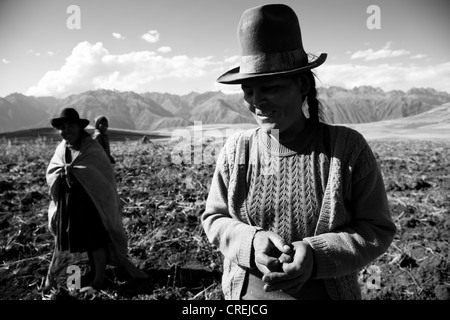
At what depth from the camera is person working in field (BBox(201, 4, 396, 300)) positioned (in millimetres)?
1215

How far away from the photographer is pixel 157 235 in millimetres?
4555

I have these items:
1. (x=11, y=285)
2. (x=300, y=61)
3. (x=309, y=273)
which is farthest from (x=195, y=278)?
(x=300, y=61)

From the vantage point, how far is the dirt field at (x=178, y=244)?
3.43 m

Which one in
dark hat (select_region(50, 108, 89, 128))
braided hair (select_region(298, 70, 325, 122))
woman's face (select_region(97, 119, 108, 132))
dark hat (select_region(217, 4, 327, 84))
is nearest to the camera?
dark hat (select_region(217, 4, 327, 84))

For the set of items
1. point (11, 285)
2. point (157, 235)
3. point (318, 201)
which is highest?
point (318, 201)

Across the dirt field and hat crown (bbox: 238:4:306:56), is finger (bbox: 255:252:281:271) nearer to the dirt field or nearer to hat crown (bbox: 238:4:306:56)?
hat crown (bbox: 238:4:306:56)

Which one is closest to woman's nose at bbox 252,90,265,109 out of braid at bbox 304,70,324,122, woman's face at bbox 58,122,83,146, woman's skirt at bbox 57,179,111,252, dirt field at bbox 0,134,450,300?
braid at bbox 304,70,324,122

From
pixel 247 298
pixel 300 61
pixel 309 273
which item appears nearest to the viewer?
pixel 309 273

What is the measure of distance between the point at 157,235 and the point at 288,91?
12.1 feet

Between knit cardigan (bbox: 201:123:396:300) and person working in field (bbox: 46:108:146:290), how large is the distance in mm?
2527

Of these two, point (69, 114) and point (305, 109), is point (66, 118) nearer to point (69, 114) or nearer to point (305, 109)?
point (69, 114)
